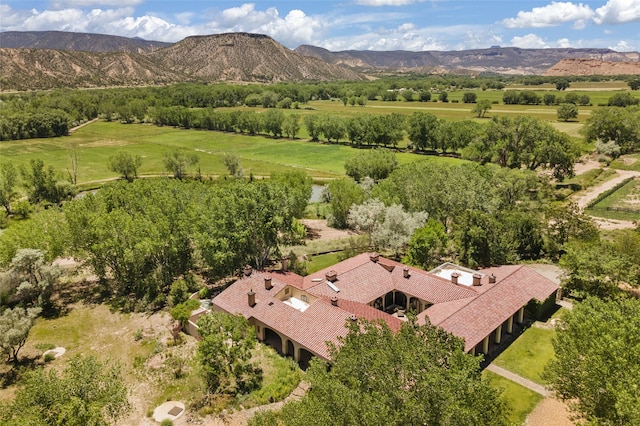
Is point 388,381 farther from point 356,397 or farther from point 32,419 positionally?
point 32,419

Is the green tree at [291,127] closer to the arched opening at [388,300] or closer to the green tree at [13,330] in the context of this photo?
the arched opening at [388,300]

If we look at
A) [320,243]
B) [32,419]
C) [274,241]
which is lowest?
[320,243]

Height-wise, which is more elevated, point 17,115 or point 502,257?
point 17,115

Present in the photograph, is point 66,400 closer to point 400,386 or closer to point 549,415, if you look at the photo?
point 400,386

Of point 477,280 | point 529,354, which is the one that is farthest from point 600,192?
point 529,354

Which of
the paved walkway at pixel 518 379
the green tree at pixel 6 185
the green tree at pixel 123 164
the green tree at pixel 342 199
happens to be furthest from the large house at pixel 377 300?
the green tree at pixel 123 164

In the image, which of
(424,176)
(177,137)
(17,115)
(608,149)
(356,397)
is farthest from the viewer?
(177,137)

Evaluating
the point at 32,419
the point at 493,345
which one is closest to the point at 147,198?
the point at 32,419
